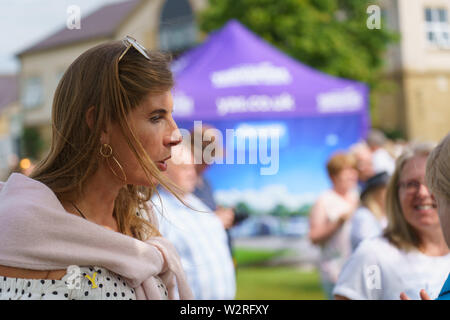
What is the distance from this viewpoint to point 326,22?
56.2 feet

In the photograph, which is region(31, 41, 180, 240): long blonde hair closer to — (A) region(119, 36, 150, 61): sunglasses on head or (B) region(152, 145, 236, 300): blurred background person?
(A) region(119, 36, 150, 61): sunglasses on head

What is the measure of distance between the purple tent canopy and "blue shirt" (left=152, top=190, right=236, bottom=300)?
3.06 meters

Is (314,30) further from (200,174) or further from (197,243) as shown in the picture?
(197,243)

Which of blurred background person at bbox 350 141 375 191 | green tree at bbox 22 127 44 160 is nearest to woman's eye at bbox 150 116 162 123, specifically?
green tree at bbox 22 127 44 160

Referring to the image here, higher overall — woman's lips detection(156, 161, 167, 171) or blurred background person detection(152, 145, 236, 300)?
woman's lips detection(156, 161, 167, 171)

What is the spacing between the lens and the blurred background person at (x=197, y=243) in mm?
2764

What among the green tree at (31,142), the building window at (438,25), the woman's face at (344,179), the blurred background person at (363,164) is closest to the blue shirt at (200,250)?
the green tree at (31,142)

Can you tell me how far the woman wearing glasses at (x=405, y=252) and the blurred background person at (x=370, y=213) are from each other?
3.97 ft

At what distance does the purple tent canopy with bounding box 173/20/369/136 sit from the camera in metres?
5.98
